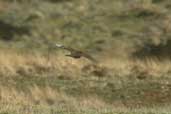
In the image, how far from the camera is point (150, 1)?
26734 millimetres

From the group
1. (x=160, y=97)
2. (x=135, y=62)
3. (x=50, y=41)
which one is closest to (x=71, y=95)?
(x=160, y=97)

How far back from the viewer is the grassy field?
1355cm

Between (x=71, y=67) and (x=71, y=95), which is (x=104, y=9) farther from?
(x=71, y=95)

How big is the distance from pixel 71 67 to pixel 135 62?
251 cm

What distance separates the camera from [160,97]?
14602 mm

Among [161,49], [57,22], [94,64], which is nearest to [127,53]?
[161,49]

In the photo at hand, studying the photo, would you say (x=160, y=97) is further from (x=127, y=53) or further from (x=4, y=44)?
(x=4, y=44)

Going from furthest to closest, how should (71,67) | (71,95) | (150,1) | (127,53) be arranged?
(150,1) < (127,53) < (71,67) < (71,95)

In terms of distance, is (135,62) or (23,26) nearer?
(135,62)

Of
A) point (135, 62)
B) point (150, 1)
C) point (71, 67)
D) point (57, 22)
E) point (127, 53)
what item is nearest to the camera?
point (71, 67)

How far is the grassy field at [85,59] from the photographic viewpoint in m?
13.5

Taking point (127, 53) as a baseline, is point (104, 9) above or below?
above

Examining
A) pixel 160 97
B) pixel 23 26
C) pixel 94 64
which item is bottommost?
pixel 160 97

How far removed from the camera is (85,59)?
18.9m
